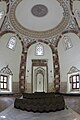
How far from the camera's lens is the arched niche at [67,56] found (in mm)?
19484

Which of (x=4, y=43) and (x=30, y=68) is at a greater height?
→ (x=4, y=43)

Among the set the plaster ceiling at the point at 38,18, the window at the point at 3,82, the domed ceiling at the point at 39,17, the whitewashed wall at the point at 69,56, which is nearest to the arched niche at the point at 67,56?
the whitewashed wall at the point at 69,56

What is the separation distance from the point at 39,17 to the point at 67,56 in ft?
15.9

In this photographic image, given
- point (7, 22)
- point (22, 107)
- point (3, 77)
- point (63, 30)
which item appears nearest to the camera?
point (22, 107)

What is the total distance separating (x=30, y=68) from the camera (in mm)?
21797

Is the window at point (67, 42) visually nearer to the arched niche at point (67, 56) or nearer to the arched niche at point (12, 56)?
the arched niche at point (67, 56)

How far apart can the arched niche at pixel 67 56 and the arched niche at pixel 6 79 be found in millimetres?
5262

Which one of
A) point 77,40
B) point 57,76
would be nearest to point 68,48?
point 77,40

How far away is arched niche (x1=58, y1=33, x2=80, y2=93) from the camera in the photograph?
63.9ft

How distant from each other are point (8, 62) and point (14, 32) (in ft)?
10.0

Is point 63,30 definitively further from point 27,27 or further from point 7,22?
point 7,22

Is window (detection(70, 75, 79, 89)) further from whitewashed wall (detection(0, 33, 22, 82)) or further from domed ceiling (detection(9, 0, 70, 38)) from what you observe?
whitewashed wall (detection(0, 33, 22, 82))

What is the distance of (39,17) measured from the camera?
738 inches

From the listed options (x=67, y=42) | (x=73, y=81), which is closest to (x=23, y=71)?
(x=73, y=81)
